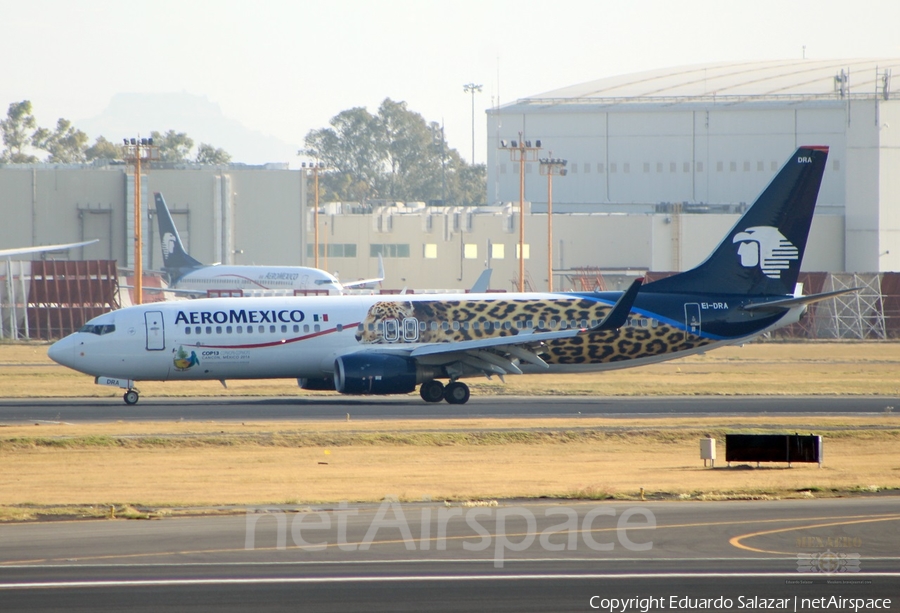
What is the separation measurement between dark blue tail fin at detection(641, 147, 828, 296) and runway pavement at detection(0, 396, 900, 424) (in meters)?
3.87

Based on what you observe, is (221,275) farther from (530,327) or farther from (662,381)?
(530,327)

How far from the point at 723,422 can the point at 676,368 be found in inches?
783

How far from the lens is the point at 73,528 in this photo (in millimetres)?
16641

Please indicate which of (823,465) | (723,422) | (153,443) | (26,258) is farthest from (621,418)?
(26,258)

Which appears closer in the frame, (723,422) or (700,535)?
(700,535)

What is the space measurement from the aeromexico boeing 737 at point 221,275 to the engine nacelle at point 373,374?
42599mm

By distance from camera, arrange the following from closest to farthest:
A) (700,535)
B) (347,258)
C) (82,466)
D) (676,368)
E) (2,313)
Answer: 1. (700,535)
2. (82,466)
3. (676,368)
4. (2,313)
5. (347,258)

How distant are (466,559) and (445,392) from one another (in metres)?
22.8

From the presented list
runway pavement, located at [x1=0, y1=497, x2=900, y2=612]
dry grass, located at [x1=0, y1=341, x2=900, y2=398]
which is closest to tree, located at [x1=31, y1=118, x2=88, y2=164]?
dry grass, located at [x1=0, y1=341, x2=900, y2=398]

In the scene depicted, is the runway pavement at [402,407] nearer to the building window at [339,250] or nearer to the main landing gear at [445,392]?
the main landing gear at [445,392]

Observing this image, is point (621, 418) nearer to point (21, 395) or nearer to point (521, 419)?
point (521, 419)

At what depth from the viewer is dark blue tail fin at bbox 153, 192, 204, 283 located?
8550 cm

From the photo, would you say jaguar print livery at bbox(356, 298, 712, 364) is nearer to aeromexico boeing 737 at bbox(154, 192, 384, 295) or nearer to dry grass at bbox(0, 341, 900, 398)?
dry grass at bbox(0, 341, 900, 398)

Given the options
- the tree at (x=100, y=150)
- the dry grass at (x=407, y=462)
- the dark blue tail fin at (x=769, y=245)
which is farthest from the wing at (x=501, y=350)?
the tree at (x=100, y=150)
